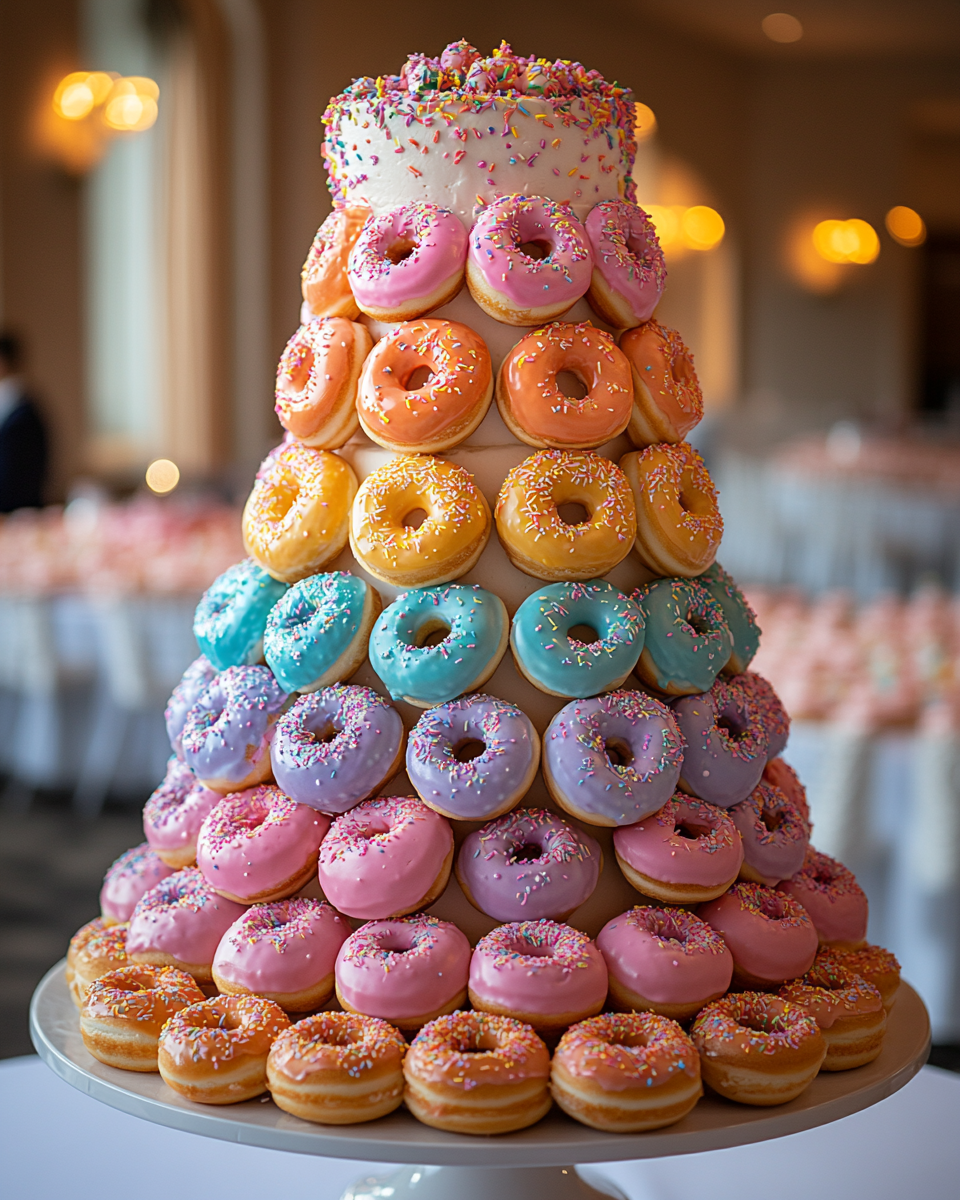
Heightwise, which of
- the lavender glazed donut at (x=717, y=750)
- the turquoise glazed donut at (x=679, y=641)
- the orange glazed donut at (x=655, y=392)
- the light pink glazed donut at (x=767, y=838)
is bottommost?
the light pink glazed donut at (x=767, y=838)

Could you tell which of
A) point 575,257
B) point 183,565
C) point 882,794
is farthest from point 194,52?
point 575,257

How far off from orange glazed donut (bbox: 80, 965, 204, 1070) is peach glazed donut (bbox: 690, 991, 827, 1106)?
444 millimetres

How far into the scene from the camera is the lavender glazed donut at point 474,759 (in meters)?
1.20

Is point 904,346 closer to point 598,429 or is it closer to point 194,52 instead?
point 194,52

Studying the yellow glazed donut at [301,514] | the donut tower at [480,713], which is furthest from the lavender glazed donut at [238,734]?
the yellow glazed donut at [301,514]

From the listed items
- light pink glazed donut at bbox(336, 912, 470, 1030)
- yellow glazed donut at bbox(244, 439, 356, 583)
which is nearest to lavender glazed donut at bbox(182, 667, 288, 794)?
yellow glazed donut at bbox(244, 439, 356, 583)

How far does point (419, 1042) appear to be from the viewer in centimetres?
109

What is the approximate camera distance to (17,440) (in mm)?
5977

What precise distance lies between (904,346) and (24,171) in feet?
33.0

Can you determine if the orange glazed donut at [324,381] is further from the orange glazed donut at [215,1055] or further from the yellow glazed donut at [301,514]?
the orange glazed donut at [215,1055]

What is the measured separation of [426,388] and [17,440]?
513 cm

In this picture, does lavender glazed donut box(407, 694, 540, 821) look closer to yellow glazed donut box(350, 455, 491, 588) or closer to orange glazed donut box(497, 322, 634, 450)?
yellow glazed donut box(350, 455, 491, 588)

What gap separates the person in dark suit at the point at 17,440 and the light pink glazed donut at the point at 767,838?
17.1 feet

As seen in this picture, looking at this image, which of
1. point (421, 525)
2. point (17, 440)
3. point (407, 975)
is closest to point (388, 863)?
point (407, 975)
